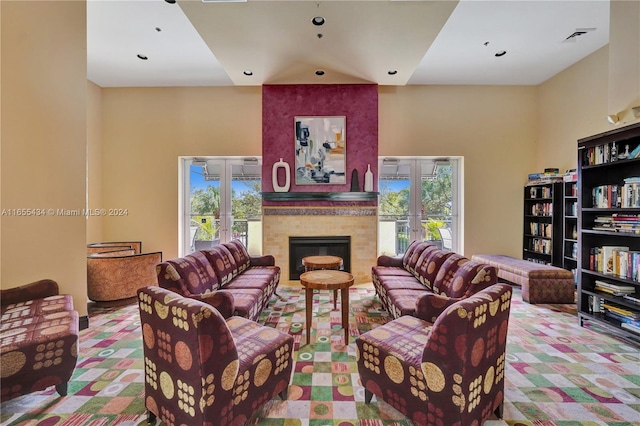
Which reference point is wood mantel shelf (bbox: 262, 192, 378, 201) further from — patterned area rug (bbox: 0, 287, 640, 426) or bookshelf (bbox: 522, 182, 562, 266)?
bookshelf (bbox: 522, 182, 562, 266)

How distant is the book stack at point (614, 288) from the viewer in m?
2.87

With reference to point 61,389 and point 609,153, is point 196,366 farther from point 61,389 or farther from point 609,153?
point 609,153

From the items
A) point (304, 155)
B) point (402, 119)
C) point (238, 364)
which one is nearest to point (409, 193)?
point (402, 119)

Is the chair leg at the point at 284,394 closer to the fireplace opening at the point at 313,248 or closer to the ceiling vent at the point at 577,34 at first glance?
the fireplace opening at the point at 313,248

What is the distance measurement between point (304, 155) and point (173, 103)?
2876 millimetres

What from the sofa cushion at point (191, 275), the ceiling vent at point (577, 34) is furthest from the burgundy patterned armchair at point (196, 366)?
the ceiling vent at point (577, 34)

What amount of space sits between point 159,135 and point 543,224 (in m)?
7.47

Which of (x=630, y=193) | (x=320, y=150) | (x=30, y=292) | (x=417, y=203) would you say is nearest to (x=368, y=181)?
(x=320, y=150)

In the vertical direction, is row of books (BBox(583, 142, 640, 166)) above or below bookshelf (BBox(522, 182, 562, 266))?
above

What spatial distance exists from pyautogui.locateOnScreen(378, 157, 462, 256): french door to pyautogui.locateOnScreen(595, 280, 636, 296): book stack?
250cm

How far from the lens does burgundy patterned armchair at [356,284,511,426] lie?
1405 millimetres

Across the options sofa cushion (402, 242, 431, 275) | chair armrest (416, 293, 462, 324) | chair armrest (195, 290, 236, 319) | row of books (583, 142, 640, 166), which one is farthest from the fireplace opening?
row of books (583, 142, 640, 166)

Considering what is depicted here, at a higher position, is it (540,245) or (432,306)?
(540,245)

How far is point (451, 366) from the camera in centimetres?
141
